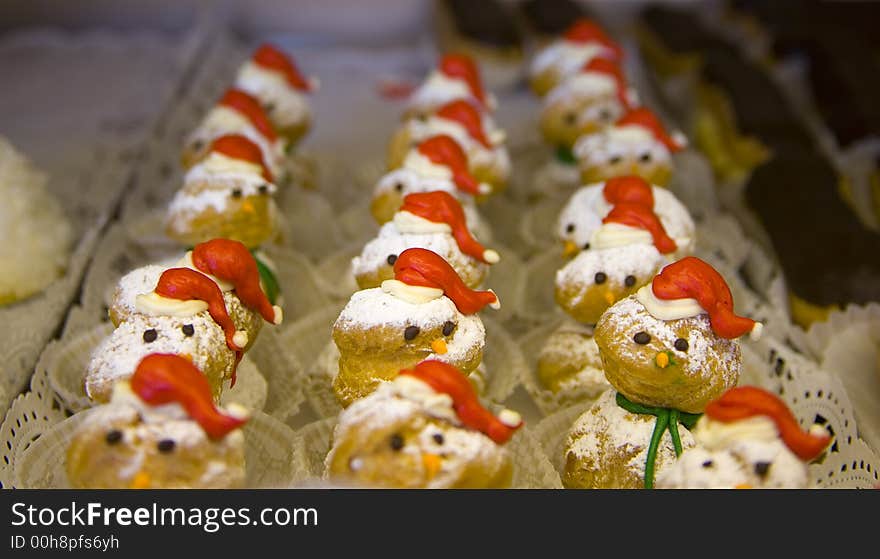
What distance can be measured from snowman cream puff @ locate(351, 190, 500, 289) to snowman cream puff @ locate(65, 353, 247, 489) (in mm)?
660

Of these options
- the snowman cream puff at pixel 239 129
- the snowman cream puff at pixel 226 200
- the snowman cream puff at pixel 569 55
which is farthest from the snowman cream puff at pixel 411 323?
the snowman cream puff at pixel 569 55

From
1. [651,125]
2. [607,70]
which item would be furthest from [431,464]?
[607,70]

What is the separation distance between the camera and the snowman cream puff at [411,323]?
158 cm

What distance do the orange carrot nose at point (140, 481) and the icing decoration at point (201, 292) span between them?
37cm

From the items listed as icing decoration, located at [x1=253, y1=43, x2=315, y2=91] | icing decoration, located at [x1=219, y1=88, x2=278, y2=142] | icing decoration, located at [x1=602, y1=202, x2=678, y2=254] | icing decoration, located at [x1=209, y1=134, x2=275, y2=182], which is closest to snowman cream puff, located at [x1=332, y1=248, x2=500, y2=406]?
icing decoration, located at [x1=602, y1=202, x2=678, y2=254]

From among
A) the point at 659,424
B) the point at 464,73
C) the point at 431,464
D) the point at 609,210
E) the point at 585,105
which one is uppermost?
the point at 464,73

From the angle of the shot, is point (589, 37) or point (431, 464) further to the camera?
point (589, 37)

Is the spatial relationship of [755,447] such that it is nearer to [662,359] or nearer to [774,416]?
[774,416]

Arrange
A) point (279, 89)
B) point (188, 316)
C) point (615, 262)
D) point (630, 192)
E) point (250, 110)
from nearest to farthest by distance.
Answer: point (188, 316) → point (615, 262) → point (630, 192) → point (250, 110) → point (279, 89)

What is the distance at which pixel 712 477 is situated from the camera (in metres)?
1.29

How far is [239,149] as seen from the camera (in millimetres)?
2123

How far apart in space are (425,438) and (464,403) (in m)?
0.08

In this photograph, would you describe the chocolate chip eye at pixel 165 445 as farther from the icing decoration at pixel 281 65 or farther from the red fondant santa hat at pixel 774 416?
the icing decoration at pixel 281 65

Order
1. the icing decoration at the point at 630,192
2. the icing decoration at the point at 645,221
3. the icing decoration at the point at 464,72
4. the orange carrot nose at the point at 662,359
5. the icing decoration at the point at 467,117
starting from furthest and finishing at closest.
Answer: the icing decoration at the point at 464,72
the icing decoration at the point at 467,117
the icing decoration at the point at 630,192
the icing decoration at the point at 645,221
the orange carrot nose at the point at 662,359
